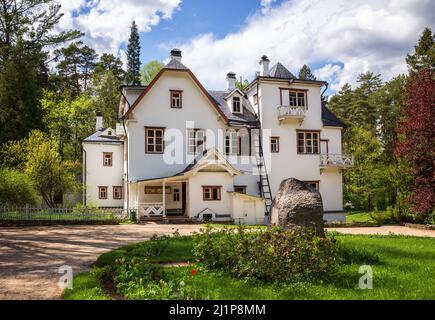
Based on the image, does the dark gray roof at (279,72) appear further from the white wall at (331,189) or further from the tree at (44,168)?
the tree at (44,168)

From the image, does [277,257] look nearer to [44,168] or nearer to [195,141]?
[195,141]

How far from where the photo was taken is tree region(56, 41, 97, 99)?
53.9 metres

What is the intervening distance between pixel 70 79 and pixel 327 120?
39.0 metres

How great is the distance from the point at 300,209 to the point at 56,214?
1682cm

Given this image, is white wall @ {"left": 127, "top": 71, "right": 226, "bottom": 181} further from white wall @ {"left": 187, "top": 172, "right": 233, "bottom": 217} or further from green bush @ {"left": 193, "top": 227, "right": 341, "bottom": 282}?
green bush @ {"left": 193, "top": 227, "right": 341, "bottom": 282}

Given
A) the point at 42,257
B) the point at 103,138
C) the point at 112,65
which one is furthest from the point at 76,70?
the point at 42,257

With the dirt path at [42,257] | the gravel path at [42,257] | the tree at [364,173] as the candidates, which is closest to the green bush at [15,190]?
the gravel path at [42,257]

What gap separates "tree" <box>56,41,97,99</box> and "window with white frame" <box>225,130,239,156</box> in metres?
32.9

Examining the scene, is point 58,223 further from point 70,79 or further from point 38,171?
point 70,79

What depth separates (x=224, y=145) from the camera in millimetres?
28500

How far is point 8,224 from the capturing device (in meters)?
20.7

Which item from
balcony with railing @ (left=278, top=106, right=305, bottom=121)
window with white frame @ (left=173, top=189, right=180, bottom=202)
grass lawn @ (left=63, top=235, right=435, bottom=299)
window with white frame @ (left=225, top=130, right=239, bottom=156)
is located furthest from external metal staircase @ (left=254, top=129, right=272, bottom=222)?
grass lawn @ (left=63, top=235, right=435, bottom=299)

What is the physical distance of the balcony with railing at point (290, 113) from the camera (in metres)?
29.0

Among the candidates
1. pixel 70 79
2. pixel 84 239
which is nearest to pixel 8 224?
pixel 84 239
